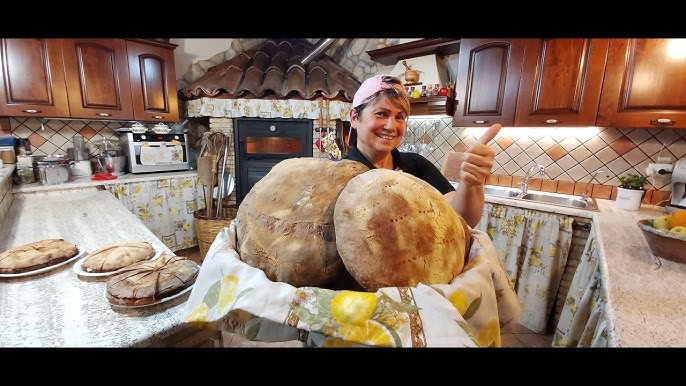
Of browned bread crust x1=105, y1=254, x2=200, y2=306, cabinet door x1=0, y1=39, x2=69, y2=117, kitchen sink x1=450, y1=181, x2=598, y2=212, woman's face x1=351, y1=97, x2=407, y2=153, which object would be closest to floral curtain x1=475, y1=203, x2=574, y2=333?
kitchen sink x1=450, y1=181, x2=598, y2=212

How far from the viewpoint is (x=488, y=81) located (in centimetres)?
225

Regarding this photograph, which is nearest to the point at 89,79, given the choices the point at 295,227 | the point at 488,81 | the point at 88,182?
the point at 88,182

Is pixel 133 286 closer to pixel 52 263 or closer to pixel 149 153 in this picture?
pixel 52 263

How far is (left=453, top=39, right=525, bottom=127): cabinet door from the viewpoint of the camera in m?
2.15

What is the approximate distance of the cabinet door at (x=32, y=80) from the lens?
6.79ft

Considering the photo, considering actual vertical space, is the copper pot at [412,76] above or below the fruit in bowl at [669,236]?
above

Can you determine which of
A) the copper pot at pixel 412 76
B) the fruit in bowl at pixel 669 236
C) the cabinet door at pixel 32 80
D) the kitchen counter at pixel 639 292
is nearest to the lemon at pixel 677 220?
the fruit in bowl at pixel 669 236

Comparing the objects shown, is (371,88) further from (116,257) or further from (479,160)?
(116,257)

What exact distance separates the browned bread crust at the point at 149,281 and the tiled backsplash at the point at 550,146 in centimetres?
255

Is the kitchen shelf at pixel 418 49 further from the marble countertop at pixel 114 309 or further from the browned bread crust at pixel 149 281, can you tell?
the browned bread crust at pixel 149 281

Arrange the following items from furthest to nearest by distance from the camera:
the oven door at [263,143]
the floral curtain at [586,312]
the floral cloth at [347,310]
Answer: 1. the oven door at [263,143]
2. the floral curtain at [586,312]
3. the floral cloth at [347,310]

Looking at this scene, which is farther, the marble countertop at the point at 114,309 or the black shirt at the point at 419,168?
the black shirt at the point at 419,168

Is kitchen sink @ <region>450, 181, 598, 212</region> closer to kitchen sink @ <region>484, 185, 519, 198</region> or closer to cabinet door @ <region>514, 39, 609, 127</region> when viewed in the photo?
kitchen sink @ <region>484, 185, 519, 198</region>

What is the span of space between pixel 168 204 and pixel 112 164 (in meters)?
0.56
